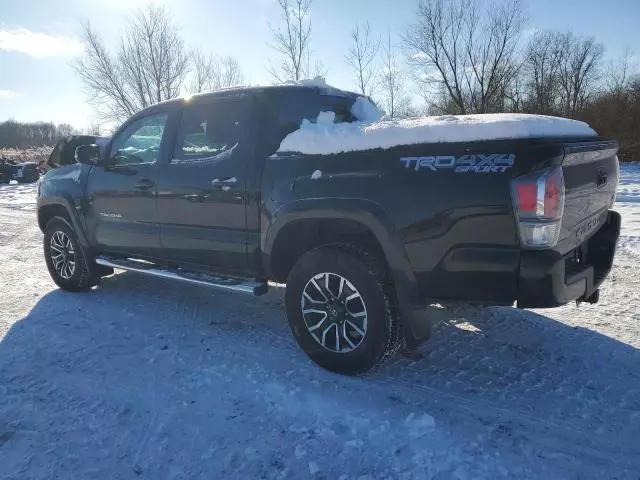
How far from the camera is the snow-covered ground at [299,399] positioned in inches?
90.0

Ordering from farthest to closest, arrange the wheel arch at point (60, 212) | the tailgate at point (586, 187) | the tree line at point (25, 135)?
the tree line at point (25, 135), the wheel arch at point (60, 212), the tailgate at point (586, 187)

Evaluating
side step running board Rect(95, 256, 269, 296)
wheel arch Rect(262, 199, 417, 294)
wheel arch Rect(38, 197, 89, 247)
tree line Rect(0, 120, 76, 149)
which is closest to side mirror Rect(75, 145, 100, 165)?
wheel arch Rect(38, 197, 89, 247)

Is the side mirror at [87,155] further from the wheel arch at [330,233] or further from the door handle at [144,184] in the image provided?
the wheel arch at [330,233]

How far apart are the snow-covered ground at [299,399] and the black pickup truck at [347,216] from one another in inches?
16.2

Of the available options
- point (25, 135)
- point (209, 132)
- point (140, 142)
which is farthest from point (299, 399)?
point (25, 135)

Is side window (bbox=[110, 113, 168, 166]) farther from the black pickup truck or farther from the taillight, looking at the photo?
the taillight

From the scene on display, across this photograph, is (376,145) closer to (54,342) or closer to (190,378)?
(190,378)

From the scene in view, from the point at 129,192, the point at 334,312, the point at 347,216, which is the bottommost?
the point at 334,312

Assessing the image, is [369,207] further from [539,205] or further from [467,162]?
[539,205]

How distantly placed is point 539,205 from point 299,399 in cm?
171

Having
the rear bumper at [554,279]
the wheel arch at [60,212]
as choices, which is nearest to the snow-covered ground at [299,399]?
the rear bumper at [554,279]

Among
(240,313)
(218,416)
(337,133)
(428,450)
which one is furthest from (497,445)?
(240,313)

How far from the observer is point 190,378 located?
310 cm

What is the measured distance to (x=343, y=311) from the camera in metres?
3.08
